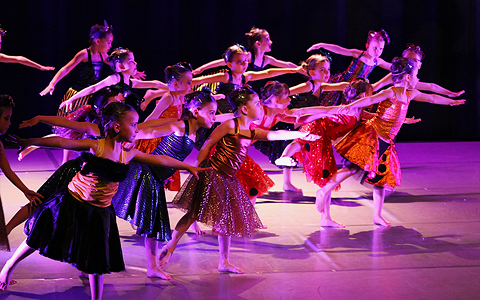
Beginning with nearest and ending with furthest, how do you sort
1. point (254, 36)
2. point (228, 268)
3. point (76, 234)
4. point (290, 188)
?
point (76, 234) < point (228, 268) < point (290, 188) < point (254, 36)

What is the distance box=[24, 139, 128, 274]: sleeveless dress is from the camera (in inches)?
102

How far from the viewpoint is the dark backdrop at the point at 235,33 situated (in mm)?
8055

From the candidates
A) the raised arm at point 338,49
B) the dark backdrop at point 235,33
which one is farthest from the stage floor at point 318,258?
the dark backdrop at point 235,33

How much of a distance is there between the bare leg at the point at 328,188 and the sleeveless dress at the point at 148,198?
1.39 m

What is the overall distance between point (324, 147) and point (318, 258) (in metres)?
1.16

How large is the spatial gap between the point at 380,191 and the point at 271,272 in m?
1.45

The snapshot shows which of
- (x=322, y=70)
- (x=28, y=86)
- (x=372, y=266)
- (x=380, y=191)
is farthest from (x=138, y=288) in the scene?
(x=28, y=86)

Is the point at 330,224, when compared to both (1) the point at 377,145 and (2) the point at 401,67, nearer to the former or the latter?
(1) the point at 377,145

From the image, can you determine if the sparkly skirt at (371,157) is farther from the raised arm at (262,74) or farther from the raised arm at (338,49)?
the raised arm at (338,49)

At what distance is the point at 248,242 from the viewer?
3.91 m

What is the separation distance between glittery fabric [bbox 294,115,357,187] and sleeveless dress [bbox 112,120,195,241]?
4.68 feet

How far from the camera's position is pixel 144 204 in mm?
3188

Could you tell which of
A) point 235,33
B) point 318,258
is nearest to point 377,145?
point 318,258

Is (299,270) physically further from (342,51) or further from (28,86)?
(28,86)
